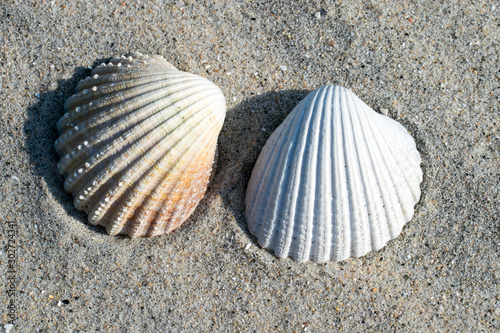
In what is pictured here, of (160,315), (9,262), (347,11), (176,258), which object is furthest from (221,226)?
(347,11)

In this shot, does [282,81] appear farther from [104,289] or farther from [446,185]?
[104,289]

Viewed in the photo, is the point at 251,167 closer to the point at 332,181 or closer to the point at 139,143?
the point at 332,181

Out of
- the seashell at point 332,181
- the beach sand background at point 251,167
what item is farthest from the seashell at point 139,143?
the seashell at point 332,181

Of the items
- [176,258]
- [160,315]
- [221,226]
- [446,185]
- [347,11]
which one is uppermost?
[347,11]

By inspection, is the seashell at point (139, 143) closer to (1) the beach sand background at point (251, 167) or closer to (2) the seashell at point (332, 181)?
(1) the beach sand background at point (251, 167)

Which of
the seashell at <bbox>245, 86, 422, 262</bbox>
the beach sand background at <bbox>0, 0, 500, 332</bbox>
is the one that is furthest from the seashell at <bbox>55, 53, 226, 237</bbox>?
the seashell at <bbox>245, 86, 422, 262</bbox>

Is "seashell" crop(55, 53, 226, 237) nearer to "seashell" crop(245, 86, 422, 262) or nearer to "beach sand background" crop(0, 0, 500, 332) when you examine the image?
"beach sand background" crop(0, 0, 500, 332)
